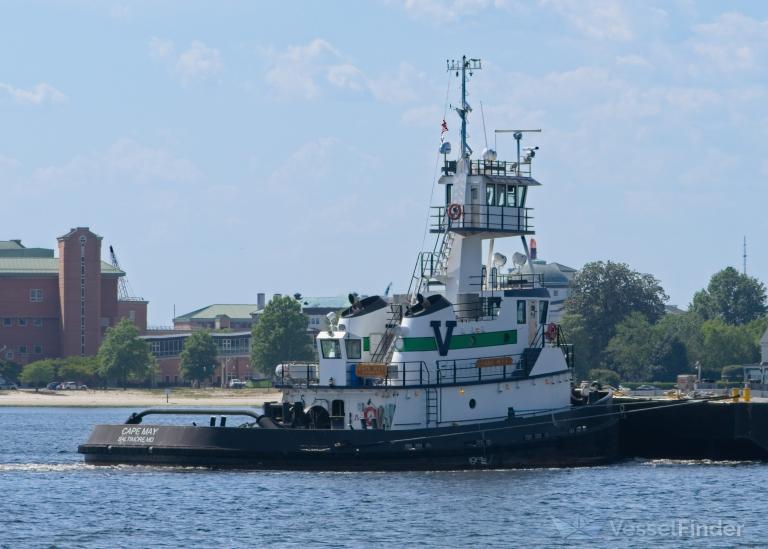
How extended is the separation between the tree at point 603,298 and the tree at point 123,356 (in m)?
40.9

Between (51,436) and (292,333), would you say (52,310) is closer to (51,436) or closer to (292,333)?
(292,333)

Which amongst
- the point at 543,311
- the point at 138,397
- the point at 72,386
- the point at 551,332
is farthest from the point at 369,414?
the point at 72,386

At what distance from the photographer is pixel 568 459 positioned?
4981 cm

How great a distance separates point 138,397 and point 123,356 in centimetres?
1111

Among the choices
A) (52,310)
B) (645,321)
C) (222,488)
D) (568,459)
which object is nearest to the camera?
(222,488)

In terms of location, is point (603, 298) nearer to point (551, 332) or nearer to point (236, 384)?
point (236, 384)

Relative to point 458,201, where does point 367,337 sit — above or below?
below

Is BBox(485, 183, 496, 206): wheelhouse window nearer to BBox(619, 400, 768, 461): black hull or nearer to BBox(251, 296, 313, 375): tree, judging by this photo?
BBox(619, 400, 768, 461): black hull

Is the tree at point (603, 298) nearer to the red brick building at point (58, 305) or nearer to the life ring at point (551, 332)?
the red brick building at point (58, 305)

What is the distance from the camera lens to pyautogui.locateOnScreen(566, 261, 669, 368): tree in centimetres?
14638

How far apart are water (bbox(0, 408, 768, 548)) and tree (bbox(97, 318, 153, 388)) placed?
9462cm

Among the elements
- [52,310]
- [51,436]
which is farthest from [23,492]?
[52,310]

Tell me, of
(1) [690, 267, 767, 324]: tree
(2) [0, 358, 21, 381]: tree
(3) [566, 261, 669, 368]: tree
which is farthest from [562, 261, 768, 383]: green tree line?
(2) [0, 358, 21, 381]: tree

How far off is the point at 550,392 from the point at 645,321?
92.0 meters
